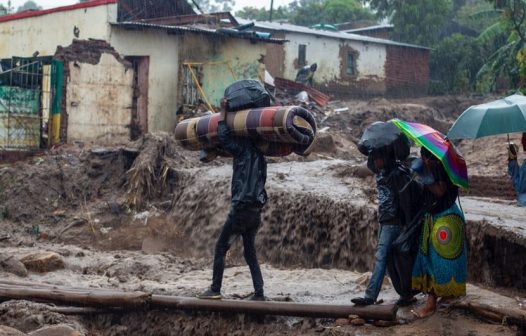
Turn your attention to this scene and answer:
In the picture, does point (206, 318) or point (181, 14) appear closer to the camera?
point (206, 318)

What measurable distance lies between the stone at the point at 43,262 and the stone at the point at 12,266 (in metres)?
0.46

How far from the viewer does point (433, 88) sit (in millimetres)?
38500

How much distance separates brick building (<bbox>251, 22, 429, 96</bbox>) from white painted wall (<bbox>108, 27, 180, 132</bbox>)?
Answer: 965cm

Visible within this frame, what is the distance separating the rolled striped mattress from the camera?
24.9 ft

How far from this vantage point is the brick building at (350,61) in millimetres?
31641

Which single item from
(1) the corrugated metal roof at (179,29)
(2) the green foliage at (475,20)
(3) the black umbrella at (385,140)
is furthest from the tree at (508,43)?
(3) the black umbrella at (385,140)

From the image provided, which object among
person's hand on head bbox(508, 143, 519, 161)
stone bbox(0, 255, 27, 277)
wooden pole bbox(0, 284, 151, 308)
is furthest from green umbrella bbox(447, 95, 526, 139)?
stone bbox(0, 255, 27, 277)

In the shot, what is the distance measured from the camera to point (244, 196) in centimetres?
766

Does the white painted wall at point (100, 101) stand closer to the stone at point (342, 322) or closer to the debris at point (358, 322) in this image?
the stone at point (342, 322)

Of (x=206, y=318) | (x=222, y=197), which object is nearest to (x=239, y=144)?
(x=206, y=318)

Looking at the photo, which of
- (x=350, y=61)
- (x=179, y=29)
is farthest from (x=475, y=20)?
(x=179, y=29)

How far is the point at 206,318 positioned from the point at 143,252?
583 cm

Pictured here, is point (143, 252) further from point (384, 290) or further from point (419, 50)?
point (419, 50)

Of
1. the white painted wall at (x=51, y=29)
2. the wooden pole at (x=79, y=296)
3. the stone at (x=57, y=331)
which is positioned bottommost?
the stone at (x=57, y=331)
